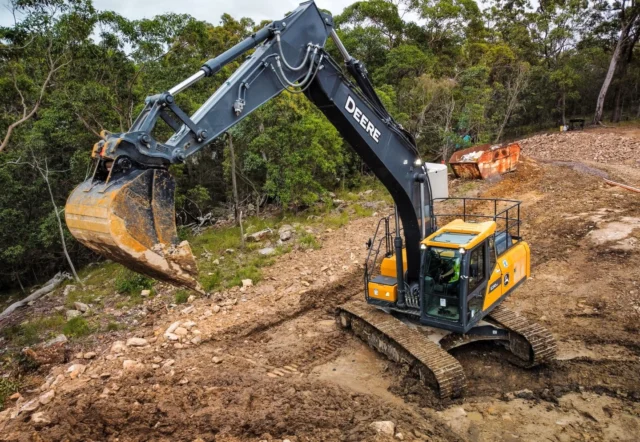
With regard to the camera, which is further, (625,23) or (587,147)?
(625,23)

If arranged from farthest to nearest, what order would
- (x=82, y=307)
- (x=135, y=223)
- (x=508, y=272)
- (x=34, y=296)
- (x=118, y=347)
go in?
(x=34, y=296)
(x=82, y=307)
(x=118, y=347)
(x=508, y=272)
(x=135, y=223)

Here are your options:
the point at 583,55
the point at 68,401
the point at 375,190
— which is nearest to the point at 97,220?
the point at 68,401

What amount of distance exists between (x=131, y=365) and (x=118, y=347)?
32.9 inches

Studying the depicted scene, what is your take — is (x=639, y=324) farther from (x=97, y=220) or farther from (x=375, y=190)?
(x=375, y=190)

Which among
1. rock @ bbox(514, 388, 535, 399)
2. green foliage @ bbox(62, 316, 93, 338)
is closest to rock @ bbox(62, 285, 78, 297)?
green foliage @ bbox(62, 316, 93, 338)

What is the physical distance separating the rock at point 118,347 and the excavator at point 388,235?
3.75m

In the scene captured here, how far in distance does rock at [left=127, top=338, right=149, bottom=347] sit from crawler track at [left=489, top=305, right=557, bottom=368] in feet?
19.0

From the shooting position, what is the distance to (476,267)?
233 inches

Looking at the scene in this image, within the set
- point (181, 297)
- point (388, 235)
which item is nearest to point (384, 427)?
point (388, 235)

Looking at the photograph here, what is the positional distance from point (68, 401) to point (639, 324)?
858 cm

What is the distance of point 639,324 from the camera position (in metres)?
7.11

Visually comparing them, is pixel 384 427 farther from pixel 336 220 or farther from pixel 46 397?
pixel 336 220

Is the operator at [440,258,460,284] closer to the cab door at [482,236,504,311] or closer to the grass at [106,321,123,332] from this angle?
the cab door at [482,236,504,311]

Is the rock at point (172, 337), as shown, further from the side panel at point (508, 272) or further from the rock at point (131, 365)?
the side panel at point (508, 272)
